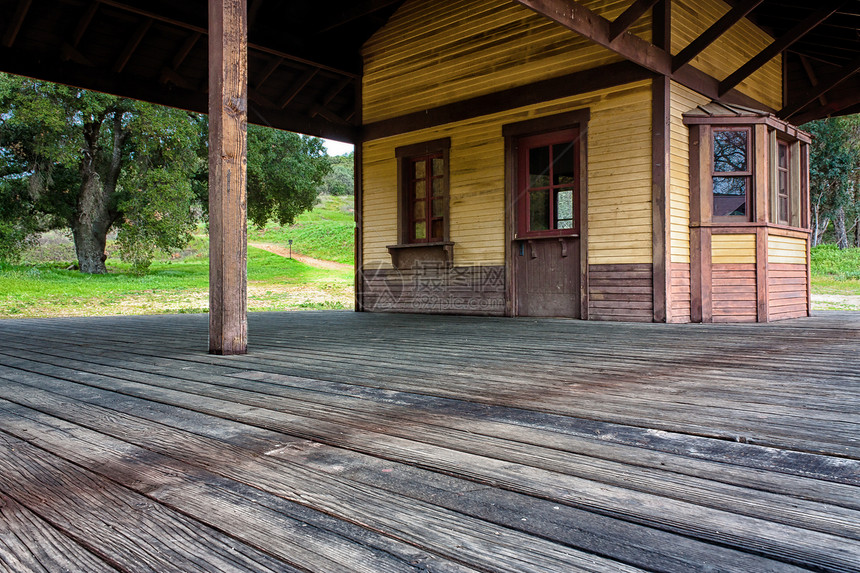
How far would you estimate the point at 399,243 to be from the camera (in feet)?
28.2

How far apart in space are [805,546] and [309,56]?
27.6ft

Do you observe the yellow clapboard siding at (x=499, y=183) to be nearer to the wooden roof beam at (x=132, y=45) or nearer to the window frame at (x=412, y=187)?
the window frame at (x=412, y=187)

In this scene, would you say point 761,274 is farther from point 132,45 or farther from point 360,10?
point 132,45

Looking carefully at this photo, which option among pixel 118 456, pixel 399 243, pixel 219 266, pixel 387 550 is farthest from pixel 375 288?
pixel 387 550

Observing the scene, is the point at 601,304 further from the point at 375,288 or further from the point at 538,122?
the point at 375,288

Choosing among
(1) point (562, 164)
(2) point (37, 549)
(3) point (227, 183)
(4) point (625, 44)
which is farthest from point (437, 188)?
(2) point (37, 549)

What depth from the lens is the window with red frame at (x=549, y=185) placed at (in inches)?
273

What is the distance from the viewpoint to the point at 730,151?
255 inches

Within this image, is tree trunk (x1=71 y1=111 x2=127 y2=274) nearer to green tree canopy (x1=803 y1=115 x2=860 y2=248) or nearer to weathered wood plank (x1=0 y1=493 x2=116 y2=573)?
weathered wood plank (x1=0 y1=493 x2=116 y2=573)

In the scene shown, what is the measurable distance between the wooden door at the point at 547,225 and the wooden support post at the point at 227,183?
425 cm

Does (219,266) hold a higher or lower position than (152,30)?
lower

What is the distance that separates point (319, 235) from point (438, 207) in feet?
93.7

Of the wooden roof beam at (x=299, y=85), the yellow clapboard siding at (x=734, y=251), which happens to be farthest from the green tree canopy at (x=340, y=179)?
the yellow clapboard siding at (x=734, y=251)

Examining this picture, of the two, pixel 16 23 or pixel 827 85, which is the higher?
pixel 16 23
